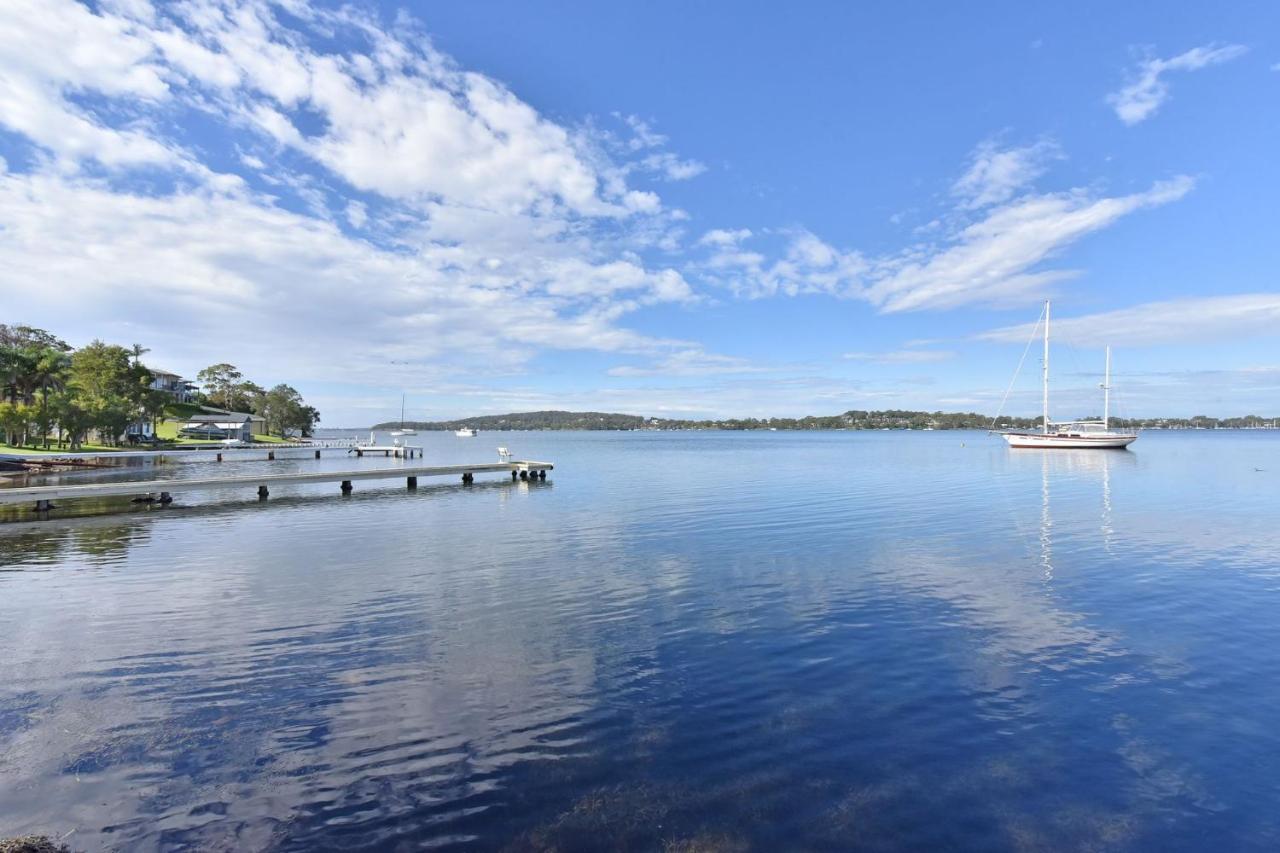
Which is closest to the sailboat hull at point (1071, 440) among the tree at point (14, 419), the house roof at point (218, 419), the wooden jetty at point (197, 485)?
the wooden jetty at point (197, 485)

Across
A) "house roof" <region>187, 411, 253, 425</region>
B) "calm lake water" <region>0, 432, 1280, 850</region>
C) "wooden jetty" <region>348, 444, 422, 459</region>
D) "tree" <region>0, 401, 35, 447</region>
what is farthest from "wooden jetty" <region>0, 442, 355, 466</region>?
"calm lake water" <region>0, 432, 1280, 850</region>

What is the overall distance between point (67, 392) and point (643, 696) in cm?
9699

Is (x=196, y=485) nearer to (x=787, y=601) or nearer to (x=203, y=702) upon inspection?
(x=203, y=702)

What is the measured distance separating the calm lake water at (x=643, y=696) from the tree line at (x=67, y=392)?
62100mm

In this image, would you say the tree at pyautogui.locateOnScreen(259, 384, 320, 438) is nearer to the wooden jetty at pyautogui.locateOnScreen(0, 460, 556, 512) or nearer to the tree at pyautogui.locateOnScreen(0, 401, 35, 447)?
the tree at pyautogui.locateOnScreen(0, 401, 35, 447)

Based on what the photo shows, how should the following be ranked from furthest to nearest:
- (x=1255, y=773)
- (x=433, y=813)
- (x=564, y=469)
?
(x=564, y=469)
(x=1255, y=773)
(x=433, y=813)

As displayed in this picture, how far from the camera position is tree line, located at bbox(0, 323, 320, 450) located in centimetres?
6888

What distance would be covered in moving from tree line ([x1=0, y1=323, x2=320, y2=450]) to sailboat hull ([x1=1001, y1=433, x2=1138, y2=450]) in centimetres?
13004

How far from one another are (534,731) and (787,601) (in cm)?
843

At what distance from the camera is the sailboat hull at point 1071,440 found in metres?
98.2

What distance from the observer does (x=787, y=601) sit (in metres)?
15.6

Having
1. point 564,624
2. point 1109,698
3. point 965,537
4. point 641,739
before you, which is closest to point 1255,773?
point 1109,698

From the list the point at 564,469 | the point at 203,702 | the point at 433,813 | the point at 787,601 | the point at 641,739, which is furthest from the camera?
the point at 564,469

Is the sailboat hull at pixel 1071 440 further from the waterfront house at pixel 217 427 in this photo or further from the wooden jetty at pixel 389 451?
the waterfront house at pixel 217 427
